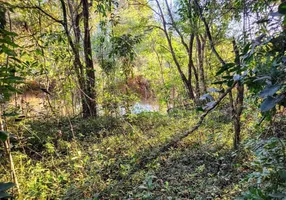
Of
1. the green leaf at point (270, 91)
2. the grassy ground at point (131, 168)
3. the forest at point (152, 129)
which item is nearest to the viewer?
the green leaf at point (270, 91)

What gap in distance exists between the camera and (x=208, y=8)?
1.64 meters

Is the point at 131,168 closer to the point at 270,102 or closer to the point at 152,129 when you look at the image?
the point at 152,129

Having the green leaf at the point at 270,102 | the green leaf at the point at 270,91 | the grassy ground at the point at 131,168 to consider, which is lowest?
the grassy ground at the point at 131,168

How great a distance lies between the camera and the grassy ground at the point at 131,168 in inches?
57.9

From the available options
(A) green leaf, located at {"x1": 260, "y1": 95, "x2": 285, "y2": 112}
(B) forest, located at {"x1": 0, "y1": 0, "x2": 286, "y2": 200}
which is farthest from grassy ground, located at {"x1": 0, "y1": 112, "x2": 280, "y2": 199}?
(A) green leaf, located at {"x1": 260, "y1": 95, "x2": 285, "y2": 112}

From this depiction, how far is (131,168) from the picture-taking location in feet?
5.95

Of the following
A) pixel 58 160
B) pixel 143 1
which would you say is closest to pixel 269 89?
pixel 58 160

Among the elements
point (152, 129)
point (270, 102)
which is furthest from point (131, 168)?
point (270, 102)

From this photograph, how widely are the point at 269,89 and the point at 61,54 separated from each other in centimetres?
178

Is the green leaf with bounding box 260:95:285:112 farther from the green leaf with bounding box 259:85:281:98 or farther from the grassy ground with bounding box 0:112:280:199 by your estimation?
the grassy ground with bounding box 0:112:280:199

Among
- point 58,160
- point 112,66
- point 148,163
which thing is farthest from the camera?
point 112,66

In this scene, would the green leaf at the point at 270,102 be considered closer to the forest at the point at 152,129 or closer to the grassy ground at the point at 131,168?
the forest at the point at 152,129

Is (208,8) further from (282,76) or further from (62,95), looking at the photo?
(62,95)

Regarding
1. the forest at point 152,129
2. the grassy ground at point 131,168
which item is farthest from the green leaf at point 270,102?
the grassy ground at point 131,168
